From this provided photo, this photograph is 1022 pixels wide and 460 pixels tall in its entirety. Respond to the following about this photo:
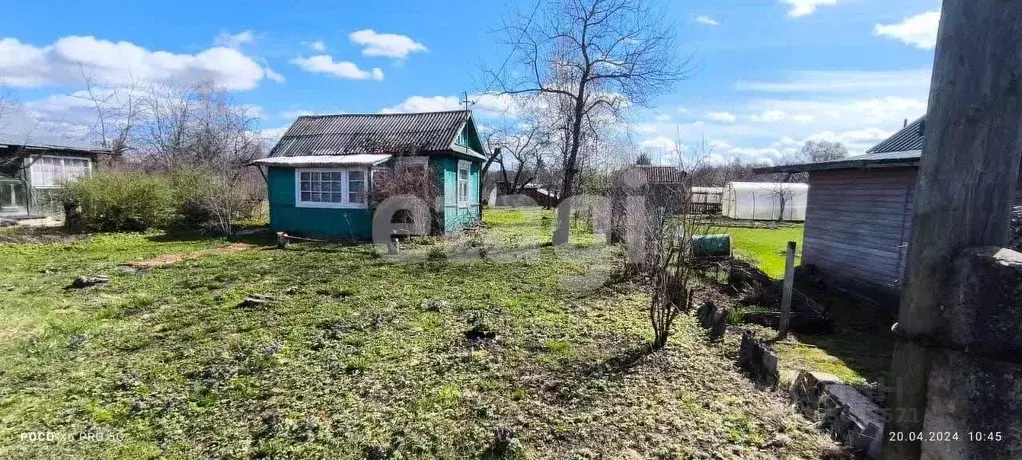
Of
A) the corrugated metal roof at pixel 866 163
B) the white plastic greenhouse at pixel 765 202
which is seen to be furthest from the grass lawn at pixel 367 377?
the white plastic greenhouse at pixel 765 202

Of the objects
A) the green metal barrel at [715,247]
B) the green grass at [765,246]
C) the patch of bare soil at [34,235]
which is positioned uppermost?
the green metal barrel at [715,247]

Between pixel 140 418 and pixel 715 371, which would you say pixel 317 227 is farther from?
pixel 715 371

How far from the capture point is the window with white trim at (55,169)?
1639 centimetres

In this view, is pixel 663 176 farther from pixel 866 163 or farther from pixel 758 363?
pixel 758 363

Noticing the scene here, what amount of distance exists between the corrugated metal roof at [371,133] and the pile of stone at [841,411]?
1087cm

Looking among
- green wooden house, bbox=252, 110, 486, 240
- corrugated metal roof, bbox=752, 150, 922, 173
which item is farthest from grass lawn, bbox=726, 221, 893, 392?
green wooden house, bbox=252, 110, 486, 240

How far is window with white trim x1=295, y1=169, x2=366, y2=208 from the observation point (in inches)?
495

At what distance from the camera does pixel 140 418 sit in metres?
3.10

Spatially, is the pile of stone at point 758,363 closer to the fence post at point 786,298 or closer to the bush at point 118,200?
the fence post at point 786,298

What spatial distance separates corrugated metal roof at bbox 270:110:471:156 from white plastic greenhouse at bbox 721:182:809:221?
648 inches

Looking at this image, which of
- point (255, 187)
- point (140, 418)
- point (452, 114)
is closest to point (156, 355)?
point (140, 418)

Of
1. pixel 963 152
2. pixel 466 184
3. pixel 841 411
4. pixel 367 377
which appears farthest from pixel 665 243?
pixel 466 184

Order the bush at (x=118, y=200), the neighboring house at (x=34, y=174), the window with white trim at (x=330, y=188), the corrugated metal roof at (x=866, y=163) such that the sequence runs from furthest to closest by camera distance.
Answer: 1. the neighboring house at (x=34, y=174)
2. the bush at (x=118, y=200)
3. the window with white trim at (x=330, y=188)
4. the corrugated metal roof at (x=866, y=163)

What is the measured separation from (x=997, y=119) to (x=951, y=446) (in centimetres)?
79
